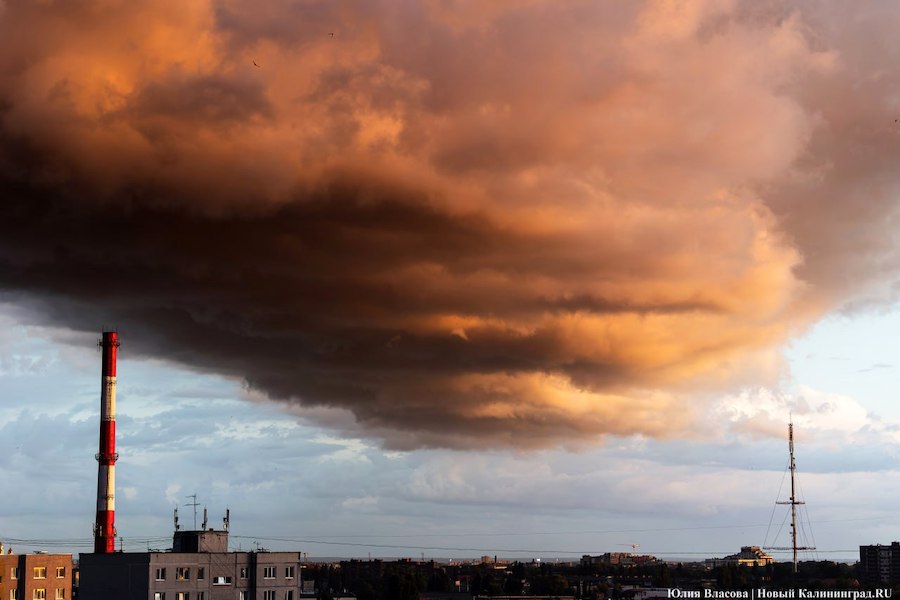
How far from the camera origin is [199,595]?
639ft

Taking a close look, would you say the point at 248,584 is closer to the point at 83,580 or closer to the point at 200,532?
the point at 200,532

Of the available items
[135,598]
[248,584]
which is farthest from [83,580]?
[248,584]

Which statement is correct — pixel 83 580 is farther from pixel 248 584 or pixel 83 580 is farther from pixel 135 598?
pixel 248 584

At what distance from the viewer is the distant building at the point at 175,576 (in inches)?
7505

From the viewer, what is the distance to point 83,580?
198m

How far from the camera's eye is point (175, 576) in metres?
192

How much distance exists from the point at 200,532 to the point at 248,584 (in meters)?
11.7

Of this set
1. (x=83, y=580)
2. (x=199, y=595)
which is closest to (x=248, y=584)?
(x=199, y=595)

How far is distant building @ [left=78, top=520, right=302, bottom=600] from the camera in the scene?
7505 inches

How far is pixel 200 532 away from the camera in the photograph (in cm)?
19975

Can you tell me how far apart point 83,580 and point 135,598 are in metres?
13.0

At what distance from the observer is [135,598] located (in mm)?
190750
